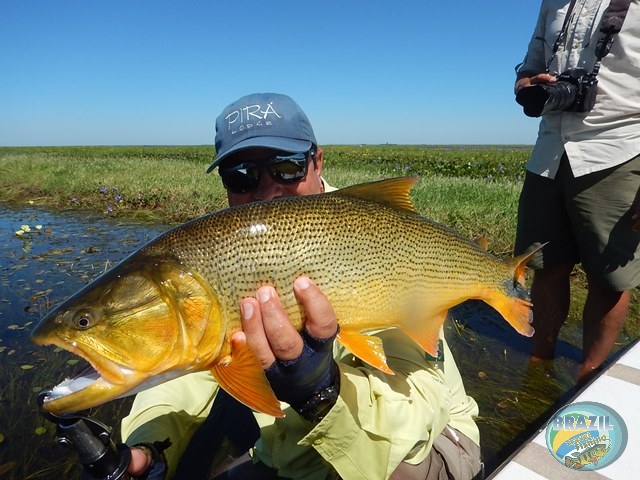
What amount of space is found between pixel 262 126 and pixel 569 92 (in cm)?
208

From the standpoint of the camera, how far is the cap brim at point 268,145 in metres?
2.37

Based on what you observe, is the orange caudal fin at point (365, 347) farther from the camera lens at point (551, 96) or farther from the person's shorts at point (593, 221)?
the camera lens at point (551, 96)

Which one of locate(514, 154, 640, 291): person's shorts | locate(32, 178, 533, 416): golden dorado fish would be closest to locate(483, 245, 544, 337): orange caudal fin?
locate(32, 178, 533, 416): golden dorado fish

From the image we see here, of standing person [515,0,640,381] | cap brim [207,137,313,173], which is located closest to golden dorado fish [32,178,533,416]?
cap brim [207,137,313,173]

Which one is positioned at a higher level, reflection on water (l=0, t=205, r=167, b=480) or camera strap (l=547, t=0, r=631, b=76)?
camera strap (l=547, t=0, r=631, b=76)

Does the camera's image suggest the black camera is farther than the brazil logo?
Yes

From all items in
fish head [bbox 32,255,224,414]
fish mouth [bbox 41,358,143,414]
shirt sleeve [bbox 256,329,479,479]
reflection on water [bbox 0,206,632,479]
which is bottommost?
reflection on water [bbox 0,206,632,479]

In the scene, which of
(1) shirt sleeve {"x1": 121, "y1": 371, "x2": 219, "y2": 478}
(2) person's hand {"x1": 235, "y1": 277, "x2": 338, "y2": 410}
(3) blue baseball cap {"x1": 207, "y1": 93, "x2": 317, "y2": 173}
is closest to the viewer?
(2) person's hand {"x1": 235, "y1": 277, "x2": 338, "y2": 410}

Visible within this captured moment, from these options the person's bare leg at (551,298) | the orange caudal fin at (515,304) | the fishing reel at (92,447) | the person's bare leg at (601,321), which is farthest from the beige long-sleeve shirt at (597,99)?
the fishing reel at (92,447)

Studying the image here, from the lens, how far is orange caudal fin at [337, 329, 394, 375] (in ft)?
5.70

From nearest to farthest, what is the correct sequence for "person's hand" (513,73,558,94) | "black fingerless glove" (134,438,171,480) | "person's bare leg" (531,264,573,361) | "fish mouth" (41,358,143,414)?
"fish mouth" (41,358,143,414), "black fingerless glove" (134,438,171,480), "person's hand" (513,73,558,94), "person's bare leg" (531,264,573,361)

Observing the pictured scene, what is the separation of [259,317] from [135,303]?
1.45ft

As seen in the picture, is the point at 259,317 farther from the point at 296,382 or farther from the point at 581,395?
the point at 581,395

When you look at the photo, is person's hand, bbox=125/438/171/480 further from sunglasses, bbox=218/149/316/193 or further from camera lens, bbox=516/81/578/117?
camera lens, bbox=516/81/578/117
